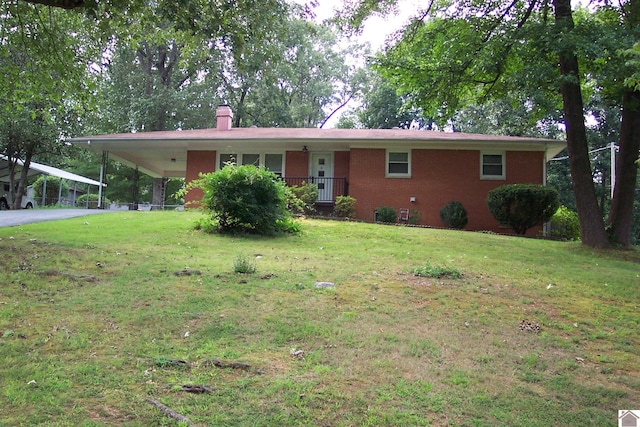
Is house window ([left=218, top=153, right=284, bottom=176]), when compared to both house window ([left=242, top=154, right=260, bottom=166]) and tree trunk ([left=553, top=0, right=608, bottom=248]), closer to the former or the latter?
house window ([left=242, top=154, right=260, bottom=166])

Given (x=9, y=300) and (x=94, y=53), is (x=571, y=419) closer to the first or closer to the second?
(x=9, y=300)

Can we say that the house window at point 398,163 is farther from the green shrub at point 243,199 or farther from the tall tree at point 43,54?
the tall tree at point 43,54

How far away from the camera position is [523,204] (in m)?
13.3

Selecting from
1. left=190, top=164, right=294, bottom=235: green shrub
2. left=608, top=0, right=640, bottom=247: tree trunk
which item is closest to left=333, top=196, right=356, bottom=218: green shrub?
left=190, top=164, right=294, bottom=235: green shrub

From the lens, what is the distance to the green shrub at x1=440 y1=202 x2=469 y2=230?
15.6 meters

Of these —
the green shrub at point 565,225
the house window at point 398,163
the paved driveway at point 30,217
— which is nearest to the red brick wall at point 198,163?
the paved driveway at point 30,217

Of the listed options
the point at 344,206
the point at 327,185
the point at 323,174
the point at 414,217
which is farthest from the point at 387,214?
the point at 323,174

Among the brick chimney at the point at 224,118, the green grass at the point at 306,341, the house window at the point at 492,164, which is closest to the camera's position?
the green grass at the point at 306,341

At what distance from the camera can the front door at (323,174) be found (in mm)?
17625

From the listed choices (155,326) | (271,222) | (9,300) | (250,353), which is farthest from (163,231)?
(250,353)

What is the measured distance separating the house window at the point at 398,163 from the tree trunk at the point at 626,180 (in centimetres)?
693

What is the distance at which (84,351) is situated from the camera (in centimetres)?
348

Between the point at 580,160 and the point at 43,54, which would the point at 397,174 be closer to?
the point at 580,160

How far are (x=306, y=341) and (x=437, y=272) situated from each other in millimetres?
3054
